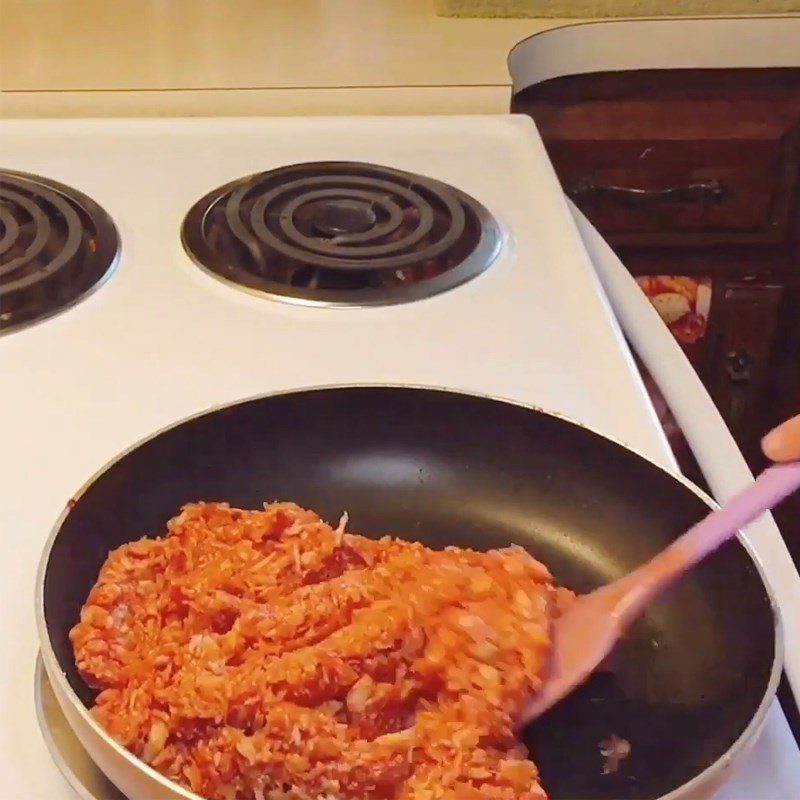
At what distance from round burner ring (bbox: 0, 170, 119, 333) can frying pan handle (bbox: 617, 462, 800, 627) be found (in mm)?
449

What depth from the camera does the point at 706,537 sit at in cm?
51

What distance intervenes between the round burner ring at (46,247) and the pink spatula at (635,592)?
433mm

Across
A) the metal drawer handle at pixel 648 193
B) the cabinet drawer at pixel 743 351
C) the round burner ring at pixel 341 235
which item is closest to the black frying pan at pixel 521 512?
the round burner ring at pixel 341 235

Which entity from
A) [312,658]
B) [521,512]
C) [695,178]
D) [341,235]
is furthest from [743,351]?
[312,658]

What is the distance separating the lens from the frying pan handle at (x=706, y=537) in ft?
1.65

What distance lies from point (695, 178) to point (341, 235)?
20.5 inches

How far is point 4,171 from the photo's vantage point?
0.89 metres

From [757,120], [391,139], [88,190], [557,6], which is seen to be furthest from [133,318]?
→ [757,120]

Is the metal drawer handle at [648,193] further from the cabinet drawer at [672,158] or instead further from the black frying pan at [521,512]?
the black frying pan at [521,512]

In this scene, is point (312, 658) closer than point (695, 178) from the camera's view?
Yes

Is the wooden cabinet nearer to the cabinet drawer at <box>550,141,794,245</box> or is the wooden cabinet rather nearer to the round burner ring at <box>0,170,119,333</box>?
the cabinet drawer at <box>550,141,794,245</box>

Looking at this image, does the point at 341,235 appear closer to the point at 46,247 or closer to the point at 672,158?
the point at 46,247

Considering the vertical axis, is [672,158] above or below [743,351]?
above

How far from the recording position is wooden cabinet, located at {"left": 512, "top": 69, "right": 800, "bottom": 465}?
117 centimetres
